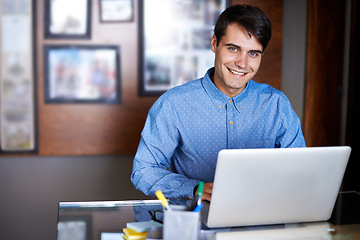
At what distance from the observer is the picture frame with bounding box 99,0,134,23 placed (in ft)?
9.15

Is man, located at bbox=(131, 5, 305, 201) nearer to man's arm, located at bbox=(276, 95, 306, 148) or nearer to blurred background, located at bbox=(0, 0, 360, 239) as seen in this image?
man's arm, located at bbox=(276, 95, 306, 148)

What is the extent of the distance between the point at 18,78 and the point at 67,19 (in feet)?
1.59

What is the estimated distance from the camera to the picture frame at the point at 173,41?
2.84m

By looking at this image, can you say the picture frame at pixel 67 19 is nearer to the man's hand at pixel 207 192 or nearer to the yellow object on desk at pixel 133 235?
the man's hand at pixel 207 192

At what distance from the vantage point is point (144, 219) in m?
1.31

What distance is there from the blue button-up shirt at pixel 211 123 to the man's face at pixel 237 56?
0.09 metres

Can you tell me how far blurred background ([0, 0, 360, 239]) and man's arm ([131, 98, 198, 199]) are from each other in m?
1.02

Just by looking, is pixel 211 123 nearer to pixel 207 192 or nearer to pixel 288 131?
pixel 288 131

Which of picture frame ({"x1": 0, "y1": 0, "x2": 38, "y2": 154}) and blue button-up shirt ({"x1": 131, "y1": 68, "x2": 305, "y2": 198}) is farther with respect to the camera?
picture frame ({"x1": 0, "y1": 0, "x2": 38, "y2": 154})

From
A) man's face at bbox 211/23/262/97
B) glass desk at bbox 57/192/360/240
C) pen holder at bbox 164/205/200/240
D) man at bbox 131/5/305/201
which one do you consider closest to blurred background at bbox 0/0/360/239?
man at bbox 131/5/305/201

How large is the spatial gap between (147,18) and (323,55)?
1.24 m

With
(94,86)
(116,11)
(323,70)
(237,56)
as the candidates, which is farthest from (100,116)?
(323,70)

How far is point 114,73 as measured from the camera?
2.83m

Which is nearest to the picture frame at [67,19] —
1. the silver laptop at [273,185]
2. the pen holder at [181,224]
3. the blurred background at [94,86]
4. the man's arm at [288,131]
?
the blurred background at [94,86]
